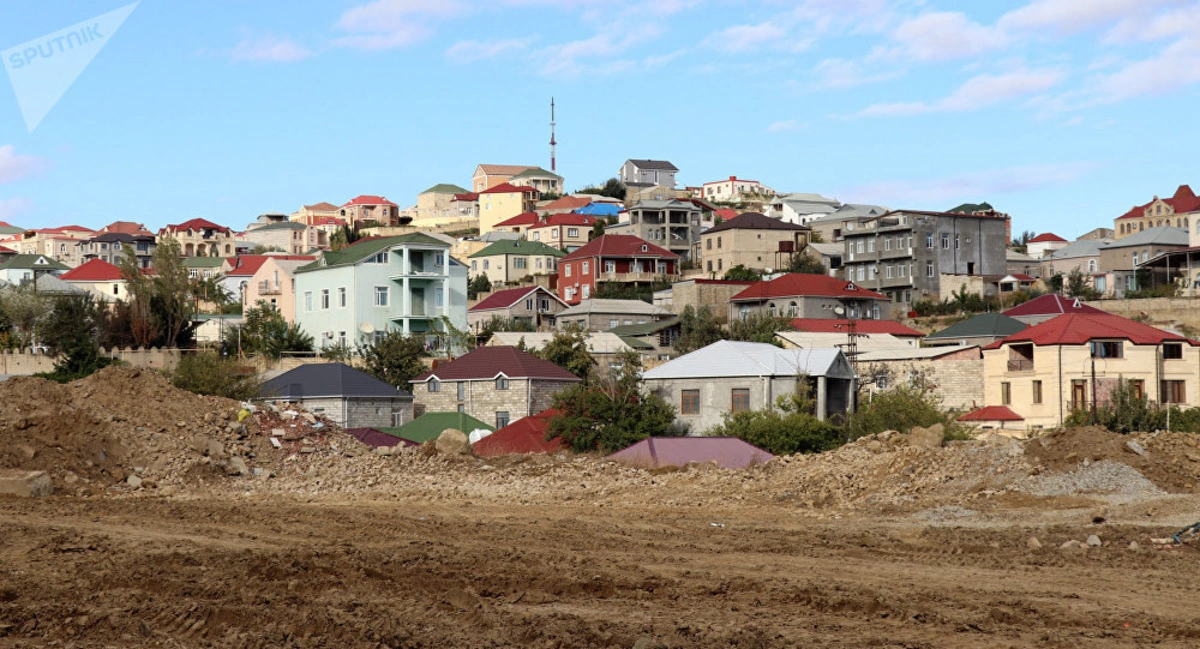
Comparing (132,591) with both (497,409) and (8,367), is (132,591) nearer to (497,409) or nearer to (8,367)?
(497,409)

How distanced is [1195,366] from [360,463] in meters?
34.1

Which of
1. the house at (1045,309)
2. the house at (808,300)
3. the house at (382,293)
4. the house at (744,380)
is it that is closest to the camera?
the house at (744,380)

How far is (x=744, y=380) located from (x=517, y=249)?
235 ft

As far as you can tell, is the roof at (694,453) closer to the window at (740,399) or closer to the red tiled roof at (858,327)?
the window at (740,399)

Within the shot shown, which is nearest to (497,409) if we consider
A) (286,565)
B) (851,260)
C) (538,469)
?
(538,469)

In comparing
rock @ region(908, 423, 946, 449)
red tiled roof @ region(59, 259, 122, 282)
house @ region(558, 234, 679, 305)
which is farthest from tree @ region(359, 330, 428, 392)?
red tiled roof @ region(59, 259, 122, 282)

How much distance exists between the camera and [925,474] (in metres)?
32.9

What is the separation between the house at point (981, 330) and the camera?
6825 centimetres

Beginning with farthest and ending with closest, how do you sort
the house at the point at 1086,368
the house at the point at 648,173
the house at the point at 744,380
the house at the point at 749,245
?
the house at the point at 648,173 < the house at the point at 749,245 < the house at the point at 1086,368 < the house at the point at 744,380

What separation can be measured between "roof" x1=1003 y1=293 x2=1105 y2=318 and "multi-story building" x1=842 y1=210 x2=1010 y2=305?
16.6 m

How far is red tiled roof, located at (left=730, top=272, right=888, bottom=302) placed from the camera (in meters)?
84.4

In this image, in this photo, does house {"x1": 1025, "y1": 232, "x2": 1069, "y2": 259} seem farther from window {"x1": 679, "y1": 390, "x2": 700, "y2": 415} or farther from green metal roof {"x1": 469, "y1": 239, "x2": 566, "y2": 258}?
window {"x1": 679, "y1": 390, "x2": 700, "y2": 415}

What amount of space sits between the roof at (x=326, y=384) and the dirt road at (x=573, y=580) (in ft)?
77.6

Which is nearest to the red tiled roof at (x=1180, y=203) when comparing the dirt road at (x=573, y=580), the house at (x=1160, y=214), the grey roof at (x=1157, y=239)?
the house at (x=1160, y=214)
